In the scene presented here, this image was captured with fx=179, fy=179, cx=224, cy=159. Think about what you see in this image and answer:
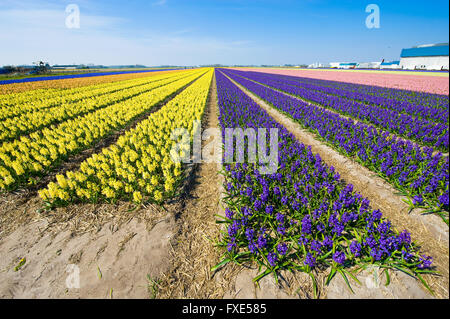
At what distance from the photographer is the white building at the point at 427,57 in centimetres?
6962

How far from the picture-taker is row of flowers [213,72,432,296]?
313 cm

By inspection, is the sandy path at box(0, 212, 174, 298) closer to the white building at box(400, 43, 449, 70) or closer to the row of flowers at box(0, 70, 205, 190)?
the row of flowers at box(0, 70, 205, 190)

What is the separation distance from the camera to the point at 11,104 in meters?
14.1

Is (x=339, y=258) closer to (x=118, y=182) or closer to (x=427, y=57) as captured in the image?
(x=118, y=182)

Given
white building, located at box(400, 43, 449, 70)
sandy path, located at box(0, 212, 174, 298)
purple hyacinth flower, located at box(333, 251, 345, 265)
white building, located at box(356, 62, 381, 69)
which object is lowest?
sandy path, located at box(0, 212, 174, 298)

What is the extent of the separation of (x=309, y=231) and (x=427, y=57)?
119211 mm

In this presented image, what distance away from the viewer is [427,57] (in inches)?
2975

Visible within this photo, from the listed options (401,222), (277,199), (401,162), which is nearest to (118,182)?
(277,199)

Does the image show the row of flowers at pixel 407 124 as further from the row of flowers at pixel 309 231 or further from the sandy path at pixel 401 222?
the row of flowers at pixel 309 231

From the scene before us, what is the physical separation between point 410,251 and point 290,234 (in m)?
2.14

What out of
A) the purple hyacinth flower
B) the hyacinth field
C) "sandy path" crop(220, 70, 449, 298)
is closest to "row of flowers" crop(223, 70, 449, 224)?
the hyacinth field

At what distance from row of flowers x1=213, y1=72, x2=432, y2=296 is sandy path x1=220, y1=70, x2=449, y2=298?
0.25 metres
